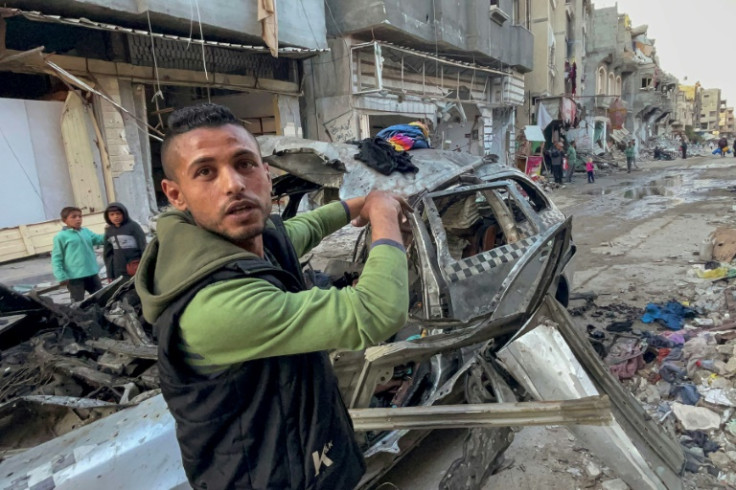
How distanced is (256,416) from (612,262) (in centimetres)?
700

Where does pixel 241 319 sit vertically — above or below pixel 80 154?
below

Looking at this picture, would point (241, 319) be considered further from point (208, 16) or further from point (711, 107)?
point (711, 107)

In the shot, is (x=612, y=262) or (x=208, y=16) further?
(x=208, y=16)

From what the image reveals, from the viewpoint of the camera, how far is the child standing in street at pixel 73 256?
5.20 meters

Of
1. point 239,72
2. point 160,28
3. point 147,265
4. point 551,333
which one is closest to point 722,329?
point 551,333

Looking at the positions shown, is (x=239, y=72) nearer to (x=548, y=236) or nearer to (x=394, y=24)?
(x=394, y=24)

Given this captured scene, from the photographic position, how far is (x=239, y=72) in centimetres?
1070

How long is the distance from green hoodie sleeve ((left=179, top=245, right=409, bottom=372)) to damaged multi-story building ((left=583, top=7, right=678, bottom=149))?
33.0 m

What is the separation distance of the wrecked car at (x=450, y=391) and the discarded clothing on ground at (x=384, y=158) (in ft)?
0.31

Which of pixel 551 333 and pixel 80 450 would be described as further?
pixel 551 333

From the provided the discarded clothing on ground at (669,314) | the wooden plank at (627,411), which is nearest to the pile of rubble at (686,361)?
the discarded clothing on ground at (669,314)

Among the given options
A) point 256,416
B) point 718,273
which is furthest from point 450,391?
point 718,273

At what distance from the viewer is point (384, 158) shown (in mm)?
3742

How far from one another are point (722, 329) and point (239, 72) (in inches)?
404
